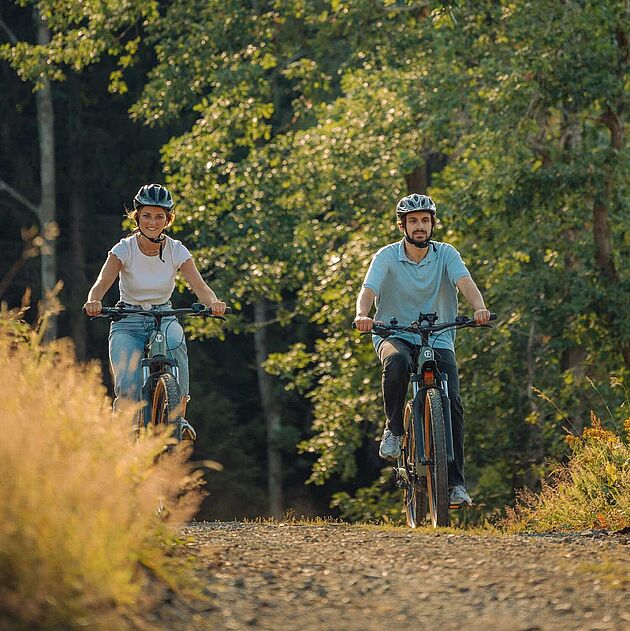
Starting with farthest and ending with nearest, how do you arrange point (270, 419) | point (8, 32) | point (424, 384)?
point (8, 32) < point (270, 419) < point (424, 384)

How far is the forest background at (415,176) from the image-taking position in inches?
709

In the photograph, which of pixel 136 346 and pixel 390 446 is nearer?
pixel 136 346

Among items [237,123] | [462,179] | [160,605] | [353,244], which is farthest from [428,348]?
[237,123]

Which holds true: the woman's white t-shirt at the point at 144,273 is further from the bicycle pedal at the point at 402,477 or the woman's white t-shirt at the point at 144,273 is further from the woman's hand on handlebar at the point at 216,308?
the bicycle pedal at the point at 402,477

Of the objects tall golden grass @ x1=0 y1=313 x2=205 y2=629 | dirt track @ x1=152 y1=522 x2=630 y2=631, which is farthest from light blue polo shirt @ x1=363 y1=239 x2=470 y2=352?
tall golden grass @ x1=0 y1=313 x2=205 y2=629

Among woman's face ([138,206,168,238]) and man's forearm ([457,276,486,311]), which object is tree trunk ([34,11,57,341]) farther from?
man's forearm ([457,276,486,311])

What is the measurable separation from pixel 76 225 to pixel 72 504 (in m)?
30.7

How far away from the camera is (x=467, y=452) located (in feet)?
69.9

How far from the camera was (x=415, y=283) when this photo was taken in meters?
9.34

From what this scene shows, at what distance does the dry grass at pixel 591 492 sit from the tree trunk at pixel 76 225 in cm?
2435

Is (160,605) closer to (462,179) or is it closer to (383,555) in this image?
(383,555)

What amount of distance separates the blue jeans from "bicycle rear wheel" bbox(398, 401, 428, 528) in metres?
1.36

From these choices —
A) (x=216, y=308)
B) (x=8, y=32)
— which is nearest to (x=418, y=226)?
(x=216, y=308)

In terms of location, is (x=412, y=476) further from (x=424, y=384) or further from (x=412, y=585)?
(x=412, y=585)
